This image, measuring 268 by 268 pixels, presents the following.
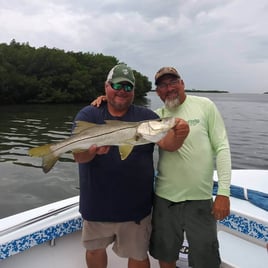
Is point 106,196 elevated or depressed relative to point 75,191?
elevated

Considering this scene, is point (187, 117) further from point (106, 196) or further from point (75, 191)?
point (75, 191)

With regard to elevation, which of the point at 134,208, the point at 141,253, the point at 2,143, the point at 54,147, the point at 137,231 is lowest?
the point at 2,143

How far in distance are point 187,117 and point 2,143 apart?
52.4 feet

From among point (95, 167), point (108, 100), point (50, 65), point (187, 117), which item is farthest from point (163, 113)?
point (50, 65)

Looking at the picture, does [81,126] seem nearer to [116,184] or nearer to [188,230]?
[116,184]

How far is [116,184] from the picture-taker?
2.90m

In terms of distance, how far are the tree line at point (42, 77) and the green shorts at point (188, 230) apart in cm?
4779

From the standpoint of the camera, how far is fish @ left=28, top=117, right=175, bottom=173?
2559mm

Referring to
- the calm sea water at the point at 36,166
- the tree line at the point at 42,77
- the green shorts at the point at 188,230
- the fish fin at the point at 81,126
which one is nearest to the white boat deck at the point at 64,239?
the green shorts at the point at 188,230

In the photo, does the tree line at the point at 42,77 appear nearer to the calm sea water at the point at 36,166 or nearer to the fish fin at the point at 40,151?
the calm sea water at the point at 36,166

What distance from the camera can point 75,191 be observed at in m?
9.78

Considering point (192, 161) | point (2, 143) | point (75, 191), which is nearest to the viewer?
point (192, 161)

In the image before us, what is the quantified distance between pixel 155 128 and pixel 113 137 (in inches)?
13.1

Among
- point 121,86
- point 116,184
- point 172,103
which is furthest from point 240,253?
point 121,86
